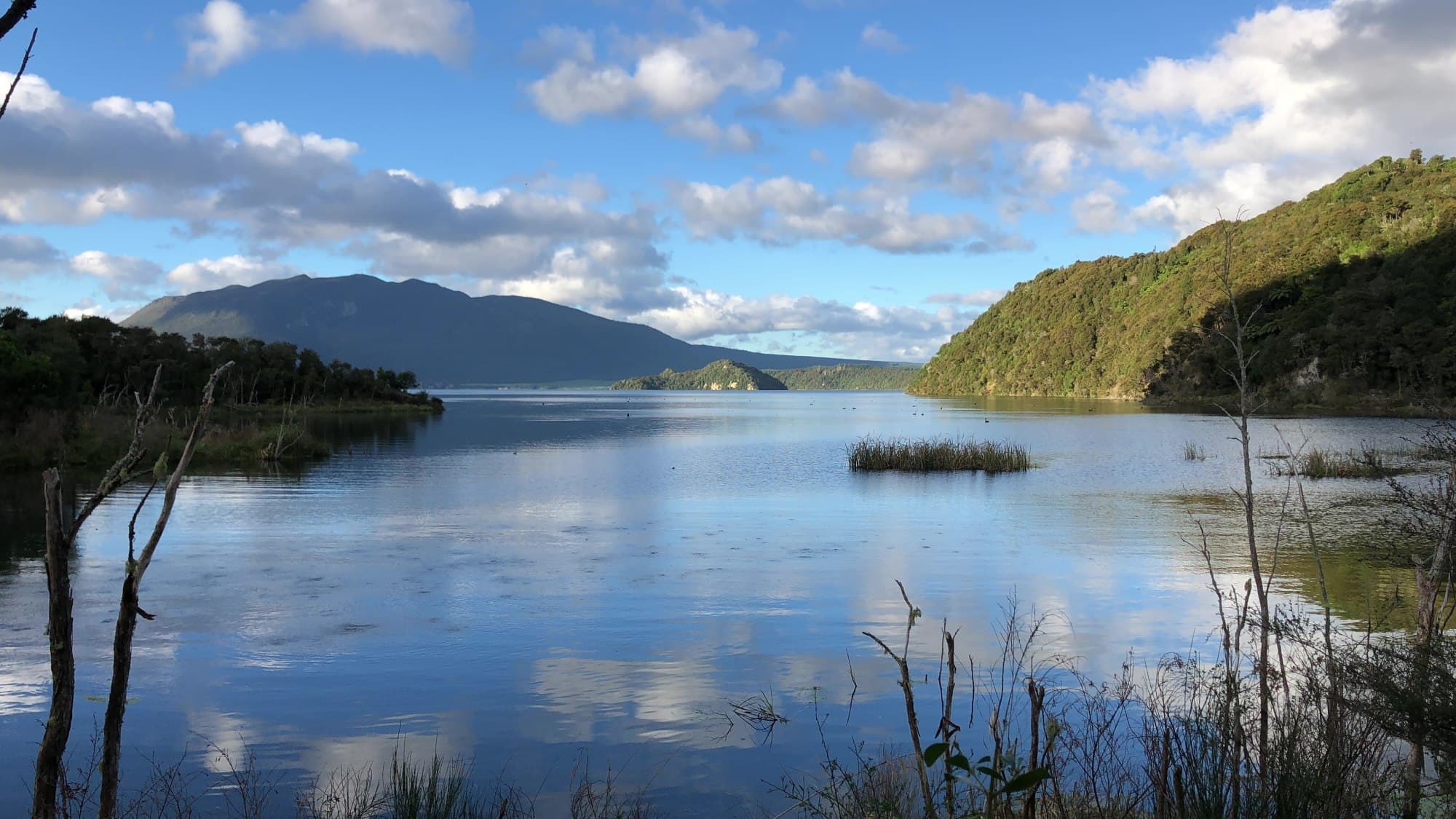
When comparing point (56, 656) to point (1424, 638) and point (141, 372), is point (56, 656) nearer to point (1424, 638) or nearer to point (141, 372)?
point (1424, 638)

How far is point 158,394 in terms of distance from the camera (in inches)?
773

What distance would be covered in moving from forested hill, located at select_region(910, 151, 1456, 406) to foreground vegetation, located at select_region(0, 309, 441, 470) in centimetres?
4582

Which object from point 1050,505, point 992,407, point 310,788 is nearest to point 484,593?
point 310,788

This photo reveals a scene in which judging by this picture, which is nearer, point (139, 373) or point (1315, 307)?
point (139, 373)

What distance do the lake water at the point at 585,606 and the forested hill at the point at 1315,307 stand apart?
34.1 meters

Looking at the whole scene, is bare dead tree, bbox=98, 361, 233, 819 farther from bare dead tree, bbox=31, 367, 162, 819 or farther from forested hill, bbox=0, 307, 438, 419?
forested hill, bbox=0, 307, 438, 419

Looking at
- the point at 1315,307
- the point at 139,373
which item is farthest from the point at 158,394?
the point at 1315,307

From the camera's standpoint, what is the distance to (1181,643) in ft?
36.9

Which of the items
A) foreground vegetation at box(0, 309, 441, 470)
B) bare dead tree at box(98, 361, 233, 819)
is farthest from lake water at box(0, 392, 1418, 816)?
bare dead tree at box(98, 361, 233, 819)


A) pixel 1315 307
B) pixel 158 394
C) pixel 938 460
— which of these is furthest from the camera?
pixel 1315 307

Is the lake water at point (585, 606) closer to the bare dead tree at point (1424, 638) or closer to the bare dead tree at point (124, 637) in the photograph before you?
the bare dead tree at point (1424, 638)

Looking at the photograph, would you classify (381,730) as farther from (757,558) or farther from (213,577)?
(757,558)

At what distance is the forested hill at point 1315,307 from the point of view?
270 feet

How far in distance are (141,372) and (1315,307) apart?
3945 inches
